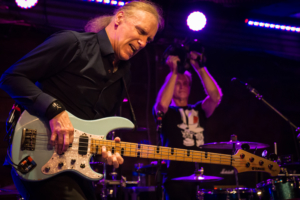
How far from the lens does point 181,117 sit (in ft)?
15.1

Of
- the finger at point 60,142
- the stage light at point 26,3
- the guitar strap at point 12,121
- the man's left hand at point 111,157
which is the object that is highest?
the stage light at point 26,3

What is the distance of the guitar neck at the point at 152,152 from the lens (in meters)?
1.92

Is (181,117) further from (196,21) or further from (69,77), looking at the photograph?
(69,77)

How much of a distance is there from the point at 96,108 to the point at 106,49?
1.66 ft

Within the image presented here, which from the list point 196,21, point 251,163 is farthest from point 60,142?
point 196,21

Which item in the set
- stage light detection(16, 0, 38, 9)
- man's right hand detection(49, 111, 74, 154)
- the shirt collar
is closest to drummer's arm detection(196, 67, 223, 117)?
the shirt collar

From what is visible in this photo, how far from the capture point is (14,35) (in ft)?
16.7

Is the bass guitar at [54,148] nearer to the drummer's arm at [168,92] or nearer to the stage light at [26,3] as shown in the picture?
the drummer's arm at [168,92]

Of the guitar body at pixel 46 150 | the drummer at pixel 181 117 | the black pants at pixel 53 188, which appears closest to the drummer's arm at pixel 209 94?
the drummer at pixel 181 117

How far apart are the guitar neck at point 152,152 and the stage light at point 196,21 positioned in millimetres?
3193

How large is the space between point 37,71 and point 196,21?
4.04 meters

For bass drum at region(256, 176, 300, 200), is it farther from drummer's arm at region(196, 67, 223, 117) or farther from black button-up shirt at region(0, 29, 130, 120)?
black button-up shirt at region(0, 29, 130, 120)

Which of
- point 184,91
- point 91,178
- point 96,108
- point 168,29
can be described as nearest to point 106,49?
point 96,108

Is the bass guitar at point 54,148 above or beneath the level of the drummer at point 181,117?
beneath
